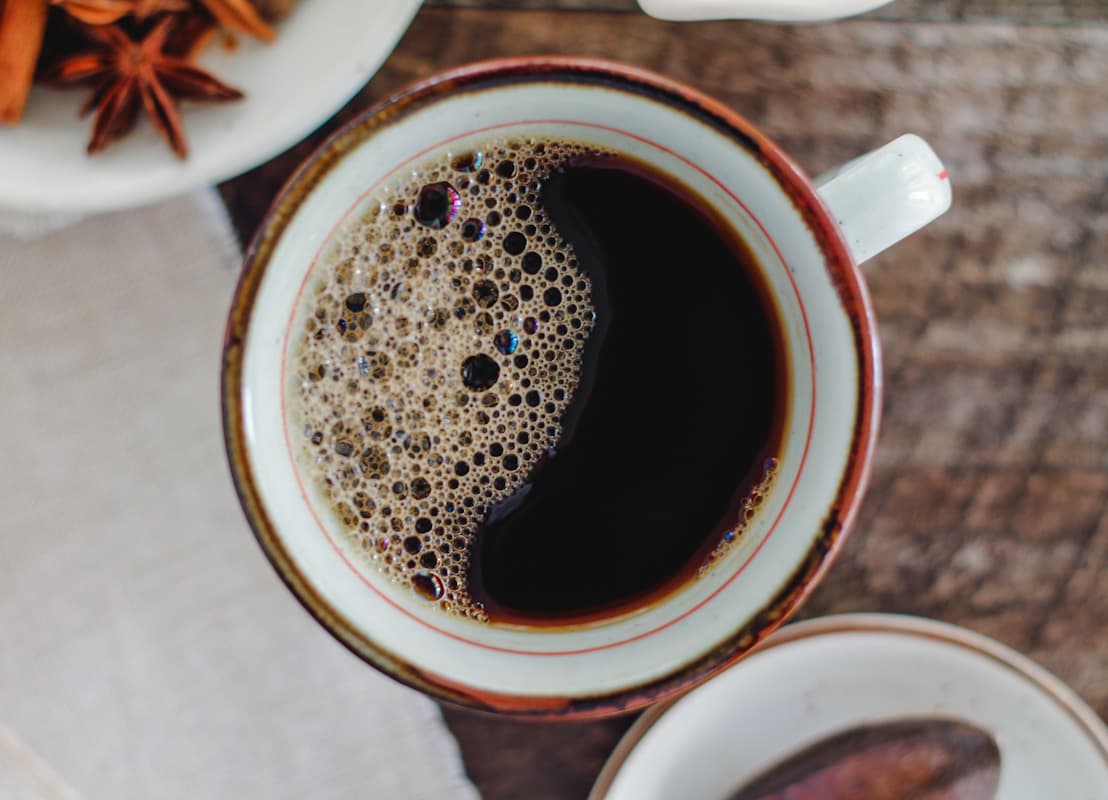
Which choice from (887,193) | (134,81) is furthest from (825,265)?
(134,81)

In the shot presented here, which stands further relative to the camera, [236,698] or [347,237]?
[236,698]

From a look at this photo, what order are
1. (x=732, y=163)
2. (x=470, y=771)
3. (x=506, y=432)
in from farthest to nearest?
(x=470, y=771)
(x=506, y=432)
(x=732, y=163)

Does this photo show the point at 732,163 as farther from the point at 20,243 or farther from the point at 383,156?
the point at 20,243

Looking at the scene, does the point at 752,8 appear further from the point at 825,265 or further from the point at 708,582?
the point at 708,582

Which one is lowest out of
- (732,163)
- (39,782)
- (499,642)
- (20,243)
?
(39,782)

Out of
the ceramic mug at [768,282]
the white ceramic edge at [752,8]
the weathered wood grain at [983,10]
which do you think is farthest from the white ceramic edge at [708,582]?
the weathered wood grain at [983,10]

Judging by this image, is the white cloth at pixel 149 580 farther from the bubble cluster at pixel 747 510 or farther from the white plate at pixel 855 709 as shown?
the bubble cluster at pixel 747 510

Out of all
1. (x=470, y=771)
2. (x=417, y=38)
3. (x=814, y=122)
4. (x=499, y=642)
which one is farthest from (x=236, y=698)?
(x=814, y=122)

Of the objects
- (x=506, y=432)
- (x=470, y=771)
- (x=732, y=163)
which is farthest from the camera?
(x=470, y=771)
